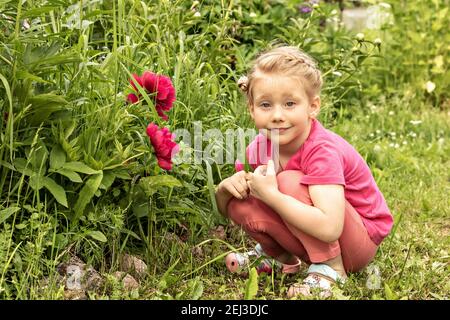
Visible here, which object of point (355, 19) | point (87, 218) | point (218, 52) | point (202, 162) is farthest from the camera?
point (355, 19)

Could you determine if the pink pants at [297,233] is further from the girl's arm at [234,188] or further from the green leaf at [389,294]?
the green leaf at [389,294]

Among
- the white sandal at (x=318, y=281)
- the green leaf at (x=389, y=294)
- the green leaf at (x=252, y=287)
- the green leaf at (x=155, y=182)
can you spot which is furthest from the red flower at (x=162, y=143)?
the green leaf at (x=389, y=294)

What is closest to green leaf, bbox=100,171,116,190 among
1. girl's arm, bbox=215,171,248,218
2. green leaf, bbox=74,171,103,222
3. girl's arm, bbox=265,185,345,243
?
green leaf, bbox=74,171,103,222

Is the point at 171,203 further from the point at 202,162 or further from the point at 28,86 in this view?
the point at 28,86

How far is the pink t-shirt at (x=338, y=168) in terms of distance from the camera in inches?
103

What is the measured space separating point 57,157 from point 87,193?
142 mm

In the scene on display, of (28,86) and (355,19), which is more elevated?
(28,86)

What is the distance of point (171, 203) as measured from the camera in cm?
290

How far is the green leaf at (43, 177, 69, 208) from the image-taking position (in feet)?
8.27

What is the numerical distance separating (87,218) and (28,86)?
Answer: 0.45 m

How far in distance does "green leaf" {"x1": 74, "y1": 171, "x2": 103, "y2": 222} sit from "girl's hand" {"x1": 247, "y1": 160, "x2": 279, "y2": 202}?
47 centimetres

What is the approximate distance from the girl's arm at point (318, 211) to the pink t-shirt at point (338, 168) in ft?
0.11

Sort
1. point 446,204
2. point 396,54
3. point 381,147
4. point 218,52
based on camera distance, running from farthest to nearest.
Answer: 1. point 396,54
2. point 381,147
3. point 446,204
4. point 218,52

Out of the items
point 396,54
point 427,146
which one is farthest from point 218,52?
point 396,54
